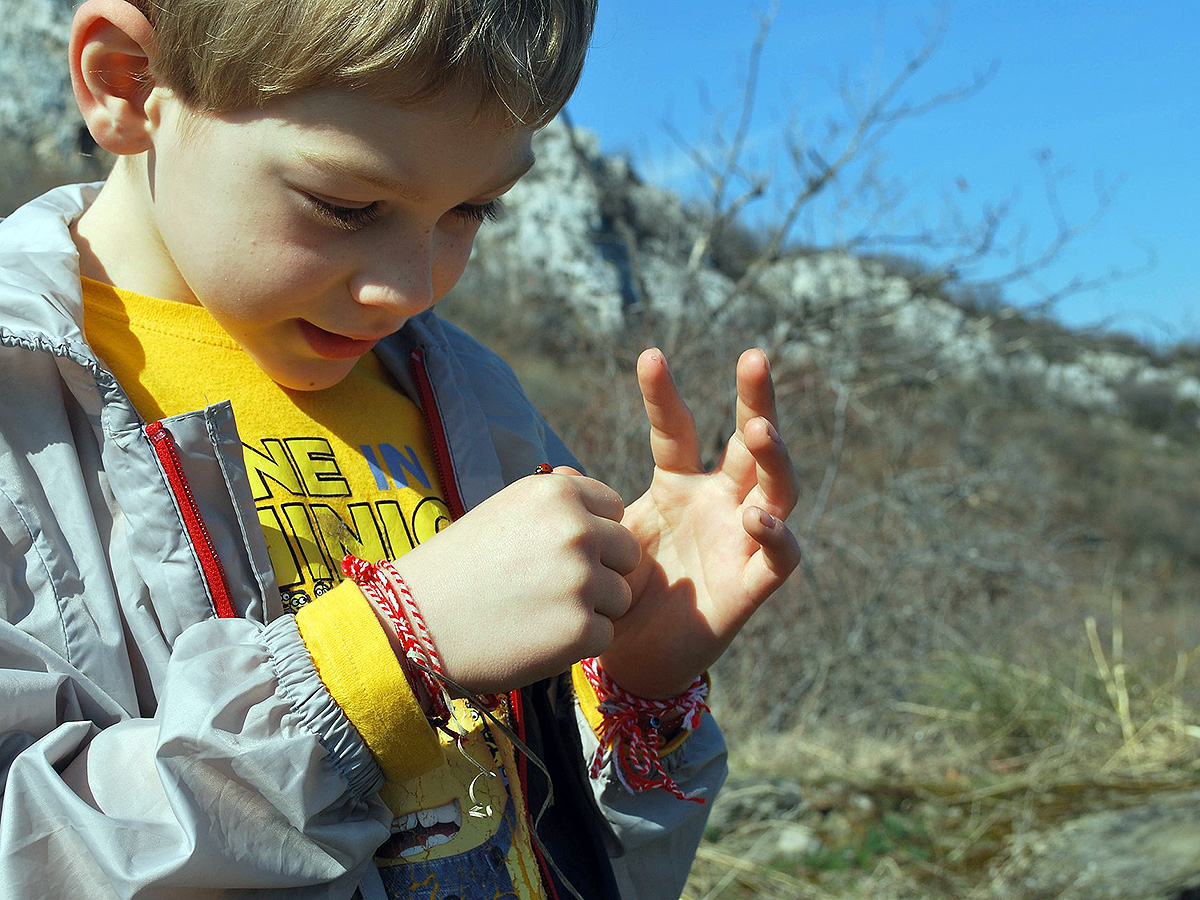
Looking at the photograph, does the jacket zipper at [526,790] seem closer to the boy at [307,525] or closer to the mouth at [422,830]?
the boy at [307,525]

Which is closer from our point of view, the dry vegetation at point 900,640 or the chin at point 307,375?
the chin at point 307,375

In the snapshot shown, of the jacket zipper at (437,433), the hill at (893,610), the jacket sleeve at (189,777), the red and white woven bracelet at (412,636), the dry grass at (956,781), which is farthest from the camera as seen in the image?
the hill at (893,610)

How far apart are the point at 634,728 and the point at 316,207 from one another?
703 millimetres

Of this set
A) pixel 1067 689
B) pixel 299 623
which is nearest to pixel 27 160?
pixel 1067 689

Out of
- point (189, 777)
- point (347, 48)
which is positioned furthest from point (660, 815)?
point (347, 48)

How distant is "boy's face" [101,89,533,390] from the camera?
0.97m

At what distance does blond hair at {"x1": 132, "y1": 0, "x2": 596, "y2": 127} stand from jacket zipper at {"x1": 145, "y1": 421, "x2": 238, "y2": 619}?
0.34 metres

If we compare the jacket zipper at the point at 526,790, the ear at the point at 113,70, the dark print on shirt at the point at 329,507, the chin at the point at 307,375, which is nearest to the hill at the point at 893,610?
the ear at the point at 113,70

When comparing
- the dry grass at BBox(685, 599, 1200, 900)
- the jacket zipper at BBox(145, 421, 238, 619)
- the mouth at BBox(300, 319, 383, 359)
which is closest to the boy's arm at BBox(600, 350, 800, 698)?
the mouth at BBox(300, 319, 383, 359)

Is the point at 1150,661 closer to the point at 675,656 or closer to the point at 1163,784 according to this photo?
the point at 1163,784

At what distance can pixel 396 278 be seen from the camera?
105 cm

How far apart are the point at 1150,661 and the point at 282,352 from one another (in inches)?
186

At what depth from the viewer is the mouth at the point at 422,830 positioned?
3.41ft

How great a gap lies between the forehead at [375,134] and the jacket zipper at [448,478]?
1.22ft
